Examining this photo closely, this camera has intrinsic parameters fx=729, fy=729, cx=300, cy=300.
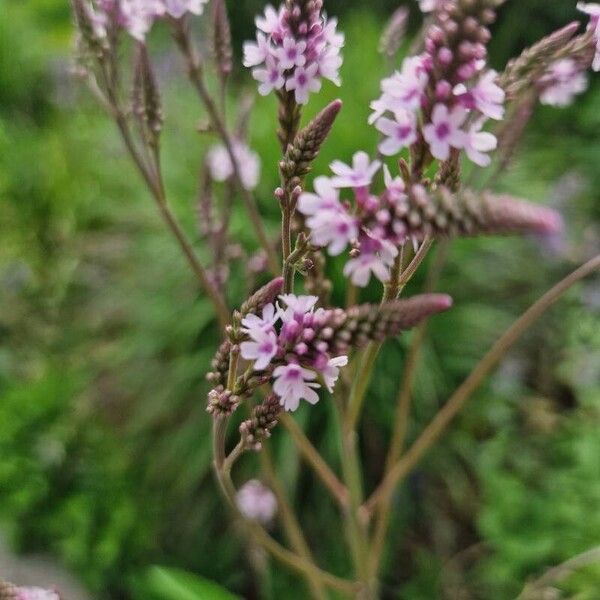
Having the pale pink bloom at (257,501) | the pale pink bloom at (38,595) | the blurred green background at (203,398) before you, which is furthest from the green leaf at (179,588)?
the pale pink bloom at (257,501)

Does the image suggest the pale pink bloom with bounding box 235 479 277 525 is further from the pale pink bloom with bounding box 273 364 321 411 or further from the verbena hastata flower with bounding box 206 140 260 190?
the pale pink bloom with bounding box 273 364 321 411

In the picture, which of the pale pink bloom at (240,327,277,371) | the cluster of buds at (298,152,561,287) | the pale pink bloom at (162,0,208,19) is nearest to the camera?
the cluster of buds at (298,152,561,287)

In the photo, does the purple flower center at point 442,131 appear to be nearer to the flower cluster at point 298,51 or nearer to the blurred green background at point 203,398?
the flower cluster at point 298,51

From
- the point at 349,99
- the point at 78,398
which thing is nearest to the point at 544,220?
the point at 78,398

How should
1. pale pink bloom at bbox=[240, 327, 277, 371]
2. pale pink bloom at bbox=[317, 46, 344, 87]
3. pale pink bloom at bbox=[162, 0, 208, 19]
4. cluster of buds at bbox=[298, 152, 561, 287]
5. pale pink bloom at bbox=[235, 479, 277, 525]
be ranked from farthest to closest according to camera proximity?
pale pink bloom at bbox=[235, 479, 277, 525], pale pink bloom at bbox=[162, 0, 208, 19], pale pink bloom at bbox=[317, 46, 344, 87], pale pink bloom at bbox=[240, 327, 277, 371], cluster of buds at bbox=[298, 152, 561, 287]

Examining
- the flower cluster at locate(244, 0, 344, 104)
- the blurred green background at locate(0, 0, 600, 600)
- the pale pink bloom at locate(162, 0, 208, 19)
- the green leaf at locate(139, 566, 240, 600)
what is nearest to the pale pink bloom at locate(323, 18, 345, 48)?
the flower cluster at locate(244, 0, 344, 104)
